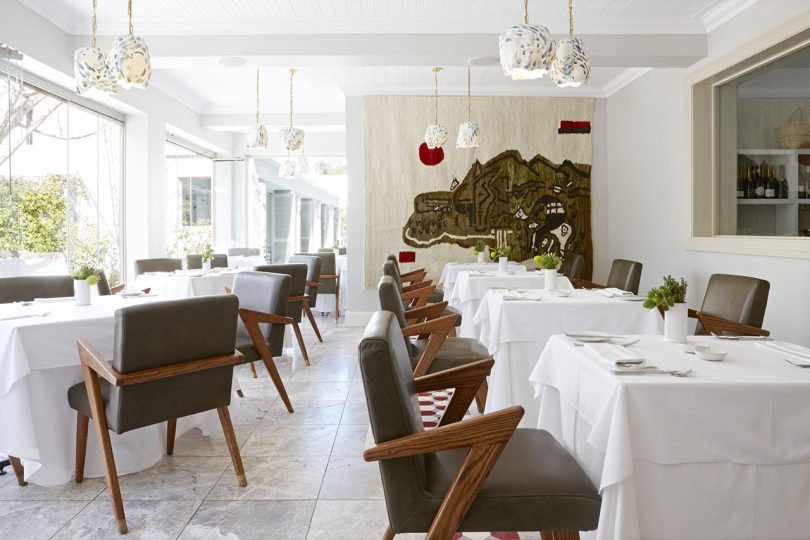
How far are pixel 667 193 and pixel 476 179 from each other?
7.42ft

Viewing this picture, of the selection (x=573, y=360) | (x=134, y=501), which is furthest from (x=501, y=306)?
(x=134, y=501)

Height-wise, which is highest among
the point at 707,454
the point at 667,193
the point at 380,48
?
the point at 380,48

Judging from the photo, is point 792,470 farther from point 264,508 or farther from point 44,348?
point 44,348

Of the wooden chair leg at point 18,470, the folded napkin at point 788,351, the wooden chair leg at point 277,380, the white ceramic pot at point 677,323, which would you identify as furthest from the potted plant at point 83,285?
the folded napkin at point 788,351

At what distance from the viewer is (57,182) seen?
18.8ft

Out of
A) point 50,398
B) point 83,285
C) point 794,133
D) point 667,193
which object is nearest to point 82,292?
point 83,285

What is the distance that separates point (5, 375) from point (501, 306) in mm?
2350

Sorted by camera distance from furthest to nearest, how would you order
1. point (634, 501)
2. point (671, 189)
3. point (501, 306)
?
point (671, 189)
point (501, 306)
point (634, 501)

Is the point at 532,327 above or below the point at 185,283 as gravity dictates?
below

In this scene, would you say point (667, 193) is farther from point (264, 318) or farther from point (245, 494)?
point (245, 494)

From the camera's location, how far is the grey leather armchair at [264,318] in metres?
3.46

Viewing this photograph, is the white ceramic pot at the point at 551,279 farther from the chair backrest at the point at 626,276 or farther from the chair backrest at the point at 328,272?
the chair backrest at the point at 328,272

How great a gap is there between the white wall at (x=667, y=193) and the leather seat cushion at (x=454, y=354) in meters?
2.35

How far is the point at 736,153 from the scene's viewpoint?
16.7 feet
